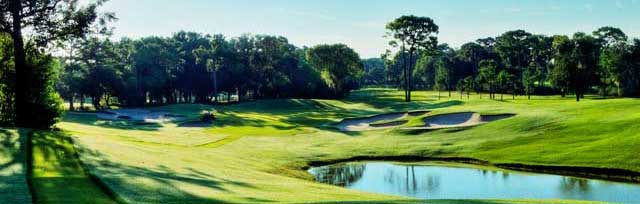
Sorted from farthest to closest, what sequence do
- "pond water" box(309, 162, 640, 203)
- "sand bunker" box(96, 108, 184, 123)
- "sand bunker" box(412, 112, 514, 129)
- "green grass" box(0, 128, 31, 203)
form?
"sand bunker" box(96, 108, 184, 123), "sand bunker" box(412, 112, 514, 129), "pond water" box(309, 162, 640, 203), "green grass" box(0, 128, 31, 203)

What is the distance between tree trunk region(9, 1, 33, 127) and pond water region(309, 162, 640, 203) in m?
23.4

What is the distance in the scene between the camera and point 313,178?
33.3 meters

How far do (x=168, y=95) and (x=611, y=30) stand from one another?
11577 cm

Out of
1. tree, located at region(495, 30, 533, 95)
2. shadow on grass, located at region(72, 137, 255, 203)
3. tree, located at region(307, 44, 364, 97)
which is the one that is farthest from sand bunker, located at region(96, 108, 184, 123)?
tree, located at region(495, 30, 533, 95)

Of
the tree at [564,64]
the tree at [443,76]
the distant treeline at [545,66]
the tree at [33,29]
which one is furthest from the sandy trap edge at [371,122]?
the tree at [443,76]

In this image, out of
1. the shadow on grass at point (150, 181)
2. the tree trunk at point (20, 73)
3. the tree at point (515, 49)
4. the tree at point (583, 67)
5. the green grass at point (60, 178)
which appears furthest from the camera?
the tree at point (515, 49)

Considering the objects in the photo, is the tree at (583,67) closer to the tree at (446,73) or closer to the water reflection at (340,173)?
the tree at (446,73)

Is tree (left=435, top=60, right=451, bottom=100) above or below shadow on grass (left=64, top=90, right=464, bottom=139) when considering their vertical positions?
above

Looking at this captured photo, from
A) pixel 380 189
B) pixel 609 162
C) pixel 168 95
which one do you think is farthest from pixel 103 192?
pixel 168 95

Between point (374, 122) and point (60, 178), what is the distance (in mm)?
44285

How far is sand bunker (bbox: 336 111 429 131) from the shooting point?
5822 centimetres

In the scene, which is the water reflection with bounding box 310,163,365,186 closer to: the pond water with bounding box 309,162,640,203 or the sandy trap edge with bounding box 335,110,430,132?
the pond water with bounding box 309,162,640,203

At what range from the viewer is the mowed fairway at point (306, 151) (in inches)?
816

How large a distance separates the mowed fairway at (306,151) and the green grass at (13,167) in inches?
103
